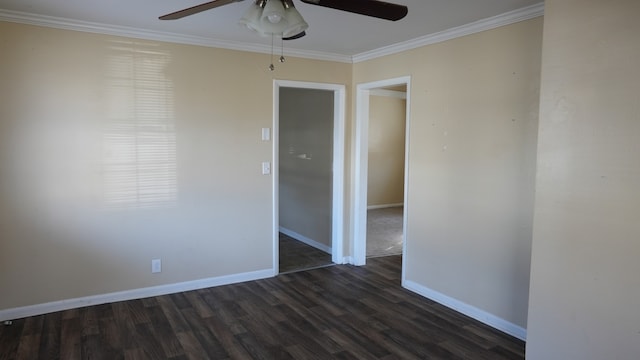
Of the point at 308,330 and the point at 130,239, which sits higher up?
the point at 130,239

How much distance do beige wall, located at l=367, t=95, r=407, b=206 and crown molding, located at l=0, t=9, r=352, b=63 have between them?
3971 millimetres

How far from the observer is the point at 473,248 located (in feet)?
11.3

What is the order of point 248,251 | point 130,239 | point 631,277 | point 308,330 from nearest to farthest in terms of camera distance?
point 631,277 < point 308,330 < point 130,239 < point 248,251

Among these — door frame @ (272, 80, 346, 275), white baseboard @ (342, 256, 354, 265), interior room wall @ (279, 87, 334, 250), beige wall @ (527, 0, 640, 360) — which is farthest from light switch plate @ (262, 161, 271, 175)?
beige wall @ (527, 0, 640, 360)

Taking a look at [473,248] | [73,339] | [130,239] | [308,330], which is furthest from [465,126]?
[73,339]

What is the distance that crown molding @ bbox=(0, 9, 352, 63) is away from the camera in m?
3.19

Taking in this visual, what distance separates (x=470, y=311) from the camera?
347 centimetres

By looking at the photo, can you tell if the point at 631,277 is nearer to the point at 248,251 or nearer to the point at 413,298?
the point at 413,298

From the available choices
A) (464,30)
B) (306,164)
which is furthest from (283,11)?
(306,164)

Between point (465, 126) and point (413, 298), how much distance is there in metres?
1.62

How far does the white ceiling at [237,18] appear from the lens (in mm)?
2877

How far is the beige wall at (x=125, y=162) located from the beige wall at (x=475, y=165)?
4.74ft

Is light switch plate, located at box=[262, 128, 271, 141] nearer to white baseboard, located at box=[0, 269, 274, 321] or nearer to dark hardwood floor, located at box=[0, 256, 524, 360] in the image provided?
white baseboard, located at box=[0, 269, 274, 321]

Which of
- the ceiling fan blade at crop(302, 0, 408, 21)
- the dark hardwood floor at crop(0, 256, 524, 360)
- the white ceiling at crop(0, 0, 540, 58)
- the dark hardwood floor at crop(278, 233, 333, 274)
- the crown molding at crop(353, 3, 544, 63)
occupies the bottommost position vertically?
the dark hardwood floor at crop(0, 256, 524, 360)
